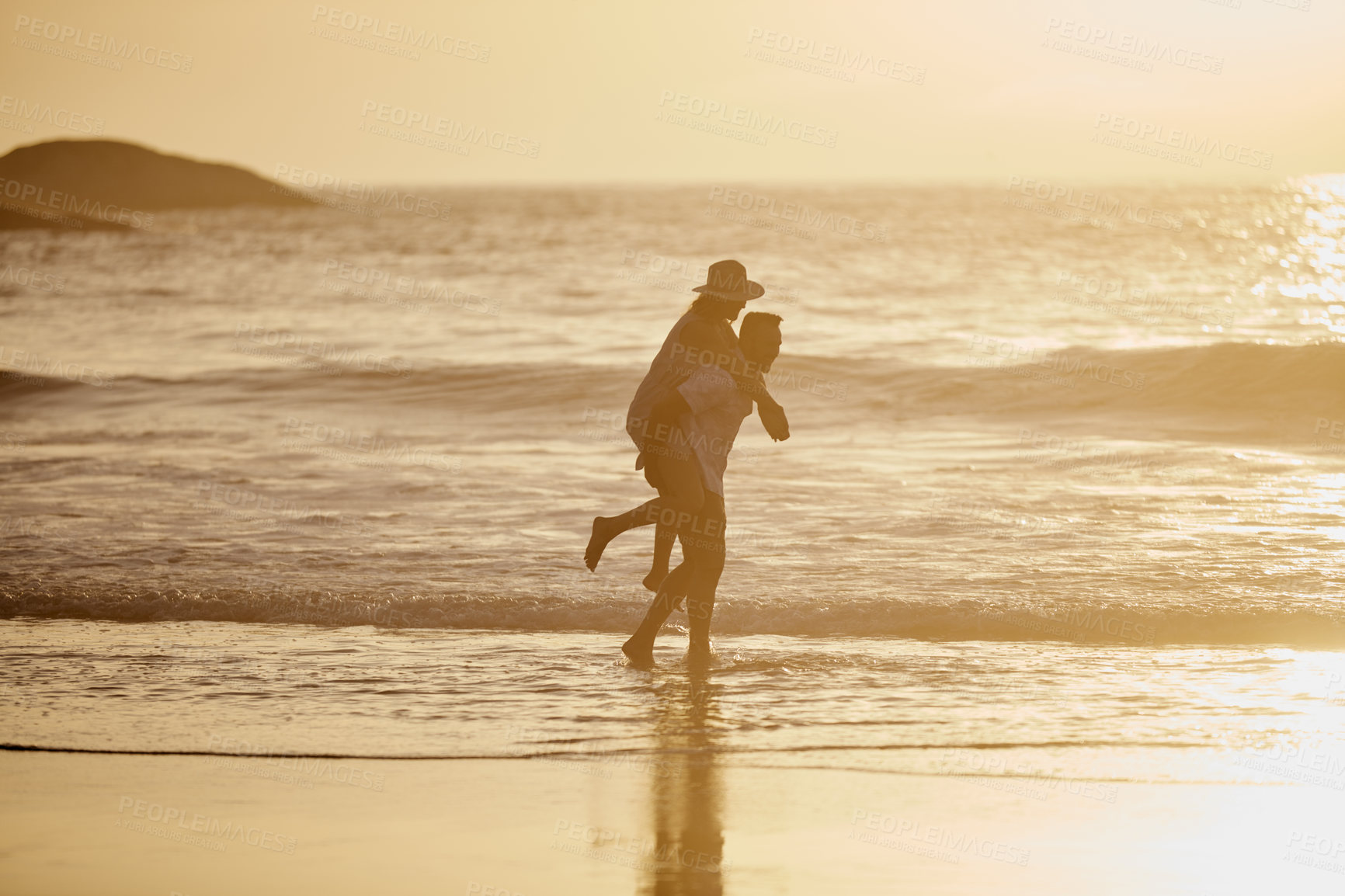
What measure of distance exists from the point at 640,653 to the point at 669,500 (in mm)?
806

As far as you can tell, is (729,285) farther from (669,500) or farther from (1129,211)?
(1129,211)

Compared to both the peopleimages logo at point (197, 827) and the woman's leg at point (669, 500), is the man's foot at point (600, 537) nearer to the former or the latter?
the woman's leg at point (669, 500)

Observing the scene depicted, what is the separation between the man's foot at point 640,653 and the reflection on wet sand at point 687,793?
6.9 inches

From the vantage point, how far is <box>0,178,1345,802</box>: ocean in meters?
5.48

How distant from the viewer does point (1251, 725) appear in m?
5.35

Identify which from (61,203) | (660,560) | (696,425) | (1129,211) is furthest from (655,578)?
(61,203)

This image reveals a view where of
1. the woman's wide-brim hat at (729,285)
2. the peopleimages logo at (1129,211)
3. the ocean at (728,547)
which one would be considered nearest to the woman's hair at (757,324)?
the woman's wide-brim hat at (729,285)

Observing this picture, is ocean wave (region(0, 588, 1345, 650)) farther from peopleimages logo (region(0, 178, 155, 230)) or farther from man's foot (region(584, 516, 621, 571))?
peopleimages logo (region(0, 178, 155, 230))

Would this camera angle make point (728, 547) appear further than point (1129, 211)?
No

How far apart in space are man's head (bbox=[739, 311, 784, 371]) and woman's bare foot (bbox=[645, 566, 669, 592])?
1.09m

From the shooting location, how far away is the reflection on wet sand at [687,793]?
403cm

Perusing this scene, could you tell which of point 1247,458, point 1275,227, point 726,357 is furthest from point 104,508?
point 1275,227

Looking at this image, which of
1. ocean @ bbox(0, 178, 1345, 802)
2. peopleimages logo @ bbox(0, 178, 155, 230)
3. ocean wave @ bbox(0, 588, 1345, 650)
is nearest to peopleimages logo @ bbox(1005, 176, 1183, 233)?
ocean @ bbox(0, 178, 1345, 802)

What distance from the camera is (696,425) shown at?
20.2 ft
